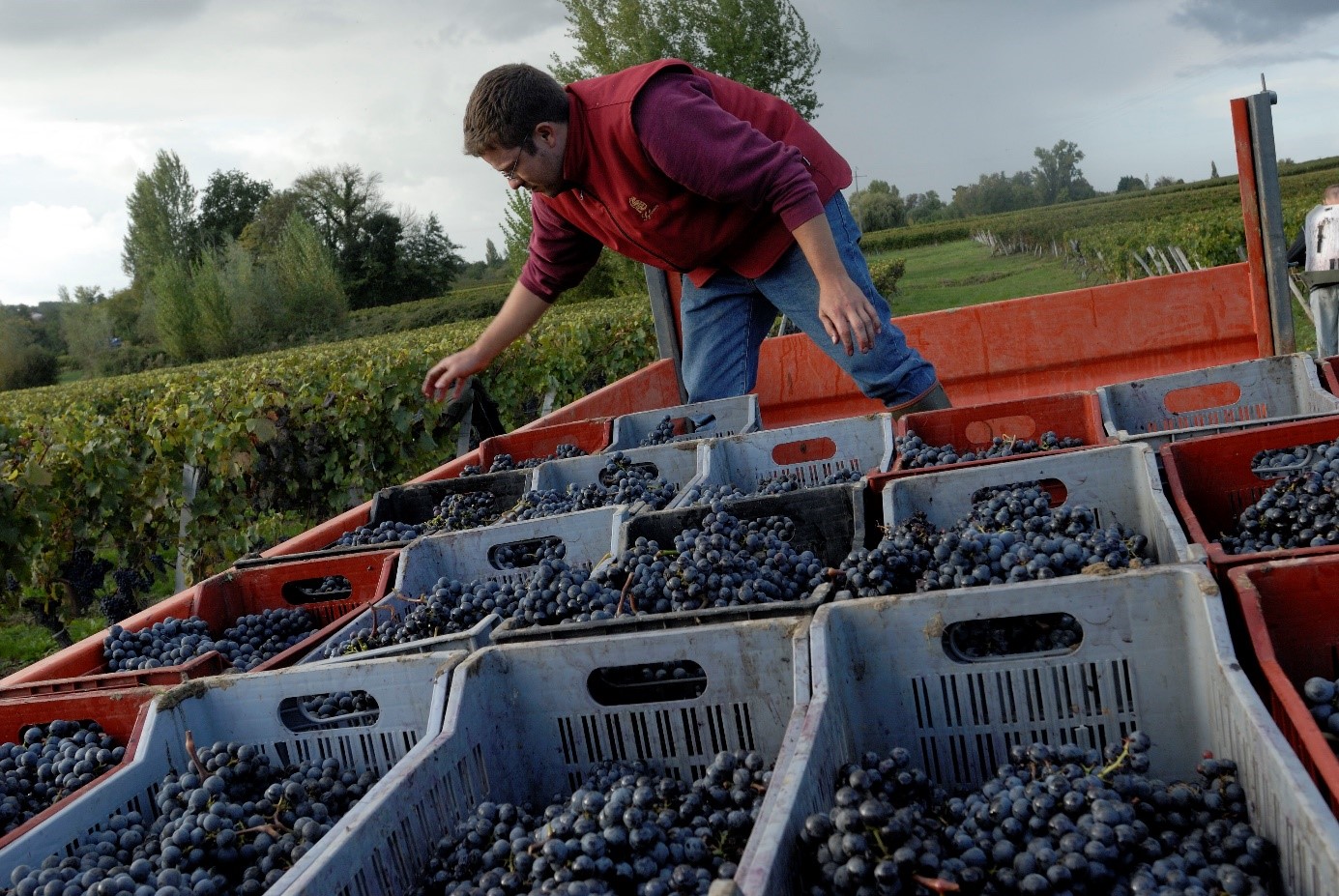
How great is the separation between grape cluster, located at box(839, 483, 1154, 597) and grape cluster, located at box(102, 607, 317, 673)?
144 cm

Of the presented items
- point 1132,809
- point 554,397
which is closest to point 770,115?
point 1132,809

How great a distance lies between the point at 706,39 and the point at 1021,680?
38529 mm

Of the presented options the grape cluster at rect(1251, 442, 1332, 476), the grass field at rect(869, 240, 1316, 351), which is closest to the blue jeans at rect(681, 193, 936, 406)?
the grape cluster at rect(1251, 442, 1332, 476)

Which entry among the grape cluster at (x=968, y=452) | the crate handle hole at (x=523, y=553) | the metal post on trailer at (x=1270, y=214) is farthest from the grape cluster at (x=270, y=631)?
the metal post on trailer at (x=1270, y=214)

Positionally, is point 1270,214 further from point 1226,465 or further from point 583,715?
point 583,715

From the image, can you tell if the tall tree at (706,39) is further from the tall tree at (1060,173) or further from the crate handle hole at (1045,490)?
the crate handle hole at (1045,490)

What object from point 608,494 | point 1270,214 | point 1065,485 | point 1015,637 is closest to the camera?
point 1015,637

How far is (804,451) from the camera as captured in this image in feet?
10.8

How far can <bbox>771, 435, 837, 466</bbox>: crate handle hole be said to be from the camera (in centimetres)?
327

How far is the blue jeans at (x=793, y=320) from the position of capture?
338 cm

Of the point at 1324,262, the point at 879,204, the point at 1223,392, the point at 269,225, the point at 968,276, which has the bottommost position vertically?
the point at 1223,392

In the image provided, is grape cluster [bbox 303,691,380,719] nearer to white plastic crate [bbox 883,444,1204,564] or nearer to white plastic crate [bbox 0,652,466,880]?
white plastic crate [bbox 0,652,466,880]

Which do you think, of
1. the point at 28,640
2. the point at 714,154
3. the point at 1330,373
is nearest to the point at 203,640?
the point at 714,154

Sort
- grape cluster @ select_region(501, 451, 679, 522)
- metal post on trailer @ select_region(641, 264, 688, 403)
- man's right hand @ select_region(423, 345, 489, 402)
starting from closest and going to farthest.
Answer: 1. grape cluster @ select_region(501, 451, 679, 522)
2. man's right hand @ select_region(423, 345, 489, 402)
3. metal post on trailer @ select_region(641, 264, 688, 403)
